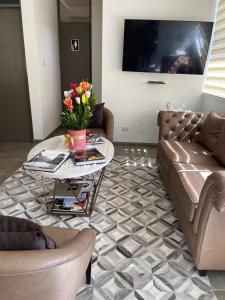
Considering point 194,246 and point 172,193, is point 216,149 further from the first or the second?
point 194,246

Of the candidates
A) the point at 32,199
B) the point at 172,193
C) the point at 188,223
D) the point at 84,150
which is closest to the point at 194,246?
the point at 188,223

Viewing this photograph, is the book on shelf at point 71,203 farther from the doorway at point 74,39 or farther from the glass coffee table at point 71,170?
the doorway at point 74,39

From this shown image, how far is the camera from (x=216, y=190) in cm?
127

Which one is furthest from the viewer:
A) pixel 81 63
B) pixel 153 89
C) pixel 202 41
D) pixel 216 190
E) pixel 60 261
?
pixel 81 63

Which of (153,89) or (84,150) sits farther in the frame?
(153,89)

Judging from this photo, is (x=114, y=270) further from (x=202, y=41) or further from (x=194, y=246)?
(x=202, y=41)

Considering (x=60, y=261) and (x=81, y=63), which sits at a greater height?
(x=81, y=63)

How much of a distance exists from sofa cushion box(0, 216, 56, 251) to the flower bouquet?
141 cm

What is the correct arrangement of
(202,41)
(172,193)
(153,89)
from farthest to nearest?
1. (153,89)
2. (202,41)
3. (172,193)

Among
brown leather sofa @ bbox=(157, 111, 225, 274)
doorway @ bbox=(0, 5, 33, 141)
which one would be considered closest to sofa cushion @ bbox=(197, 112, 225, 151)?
brown leather sofa @ bbox=(157, 111, 225, 274)

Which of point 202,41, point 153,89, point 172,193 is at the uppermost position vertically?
point 202,41

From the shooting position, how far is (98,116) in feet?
11.3

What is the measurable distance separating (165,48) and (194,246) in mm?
2901

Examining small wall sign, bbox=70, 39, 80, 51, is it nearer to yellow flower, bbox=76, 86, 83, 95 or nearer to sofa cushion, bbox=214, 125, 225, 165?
yellow flower, bbox=76, 86, 83, 95
